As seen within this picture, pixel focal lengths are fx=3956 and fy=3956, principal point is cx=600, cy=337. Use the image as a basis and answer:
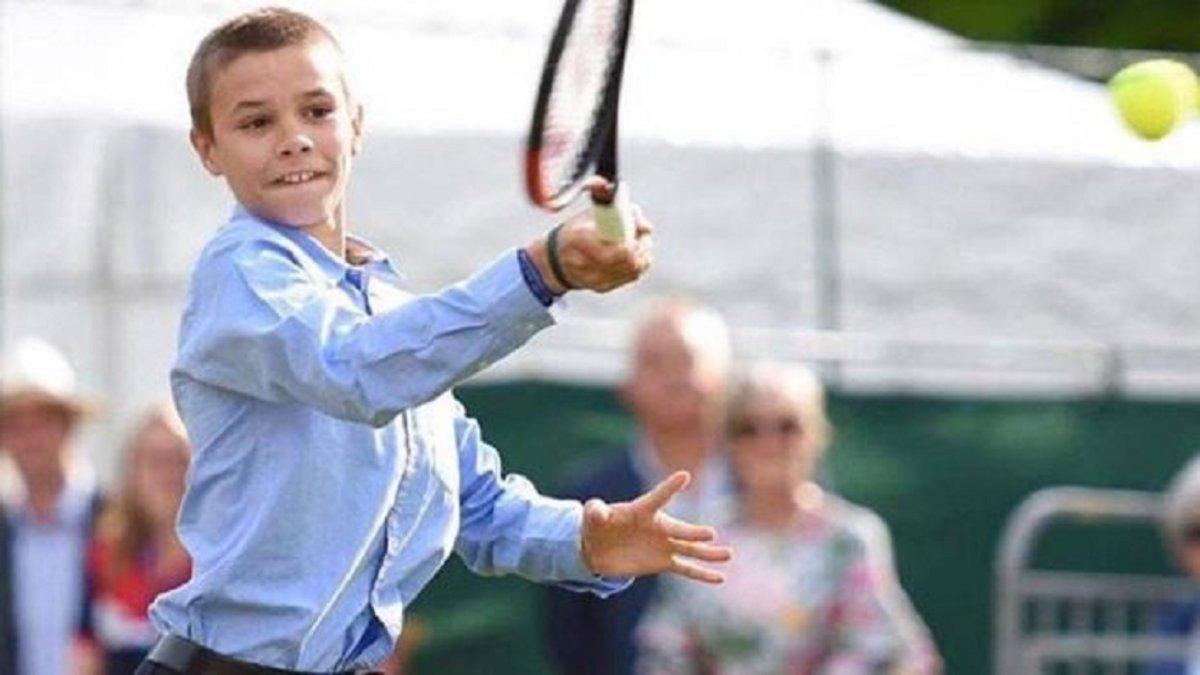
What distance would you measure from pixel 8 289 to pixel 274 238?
6.68 m

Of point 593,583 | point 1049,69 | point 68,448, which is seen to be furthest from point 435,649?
point 593,583

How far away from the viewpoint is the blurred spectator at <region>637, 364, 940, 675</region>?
30.8 feet

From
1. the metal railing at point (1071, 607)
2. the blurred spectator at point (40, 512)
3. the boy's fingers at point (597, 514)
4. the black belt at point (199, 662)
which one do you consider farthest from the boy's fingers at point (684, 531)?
the blurred spectator at point (40, 512)

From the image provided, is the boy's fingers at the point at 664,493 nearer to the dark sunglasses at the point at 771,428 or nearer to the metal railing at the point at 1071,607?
the dark sunglasses at the point at 771,428

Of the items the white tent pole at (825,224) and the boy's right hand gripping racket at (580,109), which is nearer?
the boy's right hand gripping racket at (580,109)

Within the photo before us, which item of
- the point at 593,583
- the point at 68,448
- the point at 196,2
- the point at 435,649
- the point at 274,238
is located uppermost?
the point at 274,238

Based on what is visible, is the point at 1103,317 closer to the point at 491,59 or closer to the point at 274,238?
the point at 491,59

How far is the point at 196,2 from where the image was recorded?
12.1 metres

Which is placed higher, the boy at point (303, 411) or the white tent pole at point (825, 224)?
the boy at point (303, 411)

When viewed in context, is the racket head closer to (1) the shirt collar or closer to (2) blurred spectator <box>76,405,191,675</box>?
(1) the shirt collar

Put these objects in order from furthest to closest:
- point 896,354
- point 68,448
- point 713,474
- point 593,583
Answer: point 896,354 → point 68,448 → point 713,474 → point 593,583

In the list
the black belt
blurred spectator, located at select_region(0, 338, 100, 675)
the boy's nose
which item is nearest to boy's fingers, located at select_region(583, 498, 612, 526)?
the black belt

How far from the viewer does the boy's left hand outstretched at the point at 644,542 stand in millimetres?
5934

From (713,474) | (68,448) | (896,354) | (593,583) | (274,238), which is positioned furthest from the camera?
(896,354)
